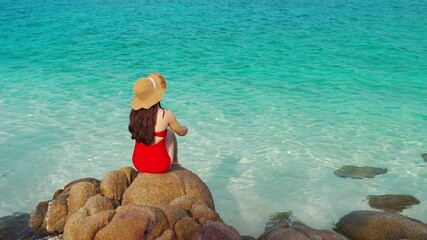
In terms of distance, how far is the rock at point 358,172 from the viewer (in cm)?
938

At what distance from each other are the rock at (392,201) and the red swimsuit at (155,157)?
12.6 feet

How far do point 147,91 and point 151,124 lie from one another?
435 millimetres

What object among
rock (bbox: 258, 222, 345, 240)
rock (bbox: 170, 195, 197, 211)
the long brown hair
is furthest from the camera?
the long brown hair

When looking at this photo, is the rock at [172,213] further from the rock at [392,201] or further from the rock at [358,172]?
the rock at [358,172]

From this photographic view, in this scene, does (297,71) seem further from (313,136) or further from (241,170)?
(241,170)

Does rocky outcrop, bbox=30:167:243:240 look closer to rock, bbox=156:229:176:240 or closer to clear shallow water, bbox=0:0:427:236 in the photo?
rock, bbox=156:229:176:240

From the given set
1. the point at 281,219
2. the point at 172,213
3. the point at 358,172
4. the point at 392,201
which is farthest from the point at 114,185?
the point at 358,172

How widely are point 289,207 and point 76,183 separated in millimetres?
3537

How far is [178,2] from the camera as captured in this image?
43.3m

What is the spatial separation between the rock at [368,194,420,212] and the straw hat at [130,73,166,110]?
14.0 ft

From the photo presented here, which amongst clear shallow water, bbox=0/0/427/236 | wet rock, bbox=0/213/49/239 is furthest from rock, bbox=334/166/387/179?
wet rock, bbox=0/213/49/239

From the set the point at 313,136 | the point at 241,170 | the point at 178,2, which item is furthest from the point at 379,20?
the point at 241,170

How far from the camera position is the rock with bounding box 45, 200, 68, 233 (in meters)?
6.54

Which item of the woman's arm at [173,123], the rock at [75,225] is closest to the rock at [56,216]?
the rock at [75,225]
